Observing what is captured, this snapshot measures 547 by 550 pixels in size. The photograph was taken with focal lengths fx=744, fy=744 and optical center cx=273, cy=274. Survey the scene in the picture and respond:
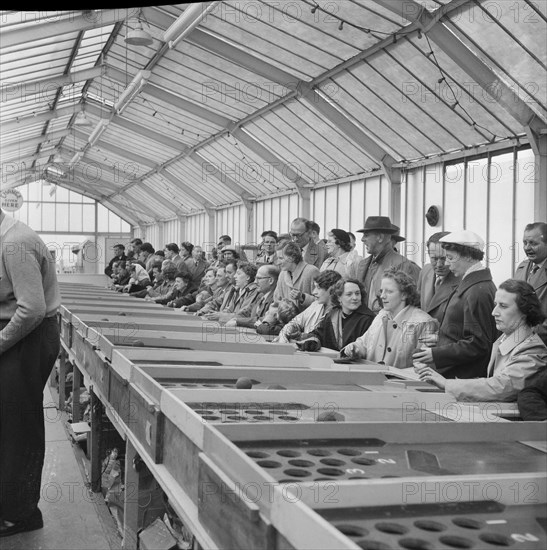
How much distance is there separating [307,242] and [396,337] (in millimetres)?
2950

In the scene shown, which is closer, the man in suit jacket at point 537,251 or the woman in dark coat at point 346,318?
the man in suit jacket at point 537,251

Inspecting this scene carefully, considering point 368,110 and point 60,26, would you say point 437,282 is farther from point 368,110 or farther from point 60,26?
point 60,26

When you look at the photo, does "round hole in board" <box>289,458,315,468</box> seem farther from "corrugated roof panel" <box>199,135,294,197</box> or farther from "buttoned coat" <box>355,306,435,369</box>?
"corrugated roof panel" <box>199,135,294,197</box>

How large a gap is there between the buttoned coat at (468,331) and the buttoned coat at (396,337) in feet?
0.56

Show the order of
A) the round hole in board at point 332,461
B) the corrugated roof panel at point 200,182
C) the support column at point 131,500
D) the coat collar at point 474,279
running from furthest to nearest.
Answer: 1. the corrugated roof panel at point 200,182
2. the coat collar at point 474,279
3. the support column at point 131,500
4. the round hole in board at point 332,461

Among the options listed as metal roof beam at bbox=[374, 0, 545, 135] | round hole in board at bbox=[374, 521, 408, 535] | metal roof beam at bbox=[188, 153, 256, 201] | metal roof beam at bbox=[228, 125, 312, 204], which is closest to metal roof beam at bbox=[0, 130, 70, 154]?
metal roof beam at bbox=[188, 153, 256, 201]

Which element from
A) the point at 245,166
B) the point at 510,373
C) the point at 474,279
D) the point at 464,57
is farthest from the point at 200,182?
the point at 510,373

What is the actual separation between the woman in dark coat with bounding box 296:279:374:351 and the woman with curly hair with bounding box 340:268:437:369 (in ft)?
1.47

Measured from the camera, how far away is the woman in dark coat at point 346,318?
15.8 ft

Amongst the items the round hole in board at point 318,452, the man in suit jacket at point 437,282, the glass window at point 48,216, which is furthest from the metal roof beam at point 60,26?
the glass window at point 48,216

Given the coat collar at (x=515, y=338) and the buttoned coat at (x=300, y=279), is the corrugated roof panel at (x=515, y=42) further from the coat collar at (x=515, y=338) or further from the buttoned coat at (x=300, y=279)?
the coat collar at (x=515, y=338)

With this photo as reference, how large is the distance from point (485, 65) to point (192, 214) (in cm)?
1964

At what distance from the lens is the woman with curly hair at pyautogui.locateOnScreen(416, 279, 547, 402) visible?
3.10m

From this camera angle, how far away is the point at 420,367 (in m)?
3.28
